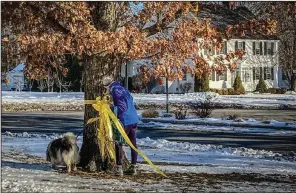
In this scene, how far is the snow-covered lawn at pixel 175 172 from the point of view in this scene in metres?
8.32

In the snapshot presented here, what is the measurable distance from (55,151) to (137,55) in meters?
2.01

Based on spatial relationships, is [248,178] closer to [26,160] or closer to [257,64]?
[26,160]

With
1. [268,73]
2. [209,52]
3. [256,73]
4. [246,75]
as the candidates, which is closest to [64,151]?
[209,52]

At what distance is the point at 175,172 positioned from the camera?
1012 cm

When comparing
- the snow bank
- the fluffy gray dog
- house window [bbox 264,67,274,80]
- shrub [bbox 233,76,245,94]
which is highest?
house window [bbox 264,67,274,80]

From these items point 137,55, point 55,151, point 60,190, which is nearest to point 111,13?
point 137,55

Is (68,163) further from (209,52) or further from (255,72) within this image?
(255,72)

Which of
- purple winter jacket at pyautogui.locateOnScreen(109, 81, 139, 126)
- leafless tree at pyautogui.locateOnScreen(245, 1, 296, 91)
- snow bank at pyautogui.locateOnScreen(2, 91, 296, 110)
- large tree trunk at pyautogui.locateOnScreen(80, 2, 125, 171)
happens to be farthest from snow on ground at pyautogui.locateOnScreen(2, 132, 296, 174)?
snow bank at pyautogui.locateOnScreen(2, 91, 296, 110)

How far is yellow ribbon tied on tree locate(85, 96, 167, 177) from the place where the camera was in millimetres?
9188

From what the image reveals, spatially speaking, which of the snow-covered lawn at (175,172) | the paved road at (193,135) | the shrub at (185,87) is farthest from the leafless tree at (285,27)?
the shrub at (185,87)

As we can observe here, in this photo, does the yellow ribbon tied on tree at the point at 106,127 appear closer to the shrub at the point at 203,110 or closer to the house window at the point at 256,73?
the shrub at the point at 203,110

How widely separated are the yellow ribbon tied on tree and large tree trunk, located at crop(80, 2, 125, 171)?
17 cm

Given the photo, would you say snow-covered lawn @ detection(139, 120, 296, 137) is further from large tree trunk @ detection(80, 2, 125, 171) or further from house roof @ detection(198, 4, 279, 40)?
large tree trunk @ detection(80, 2, 125, 171)

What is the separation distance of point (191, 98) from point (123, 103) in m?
22.8
